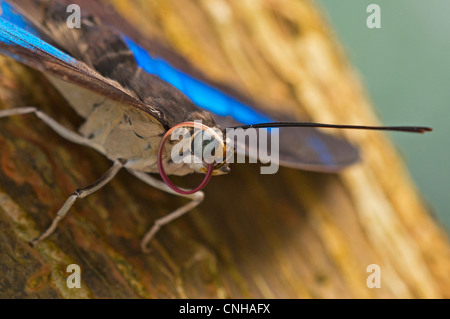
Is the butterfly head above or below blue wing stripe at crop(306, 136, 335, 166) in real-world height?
below

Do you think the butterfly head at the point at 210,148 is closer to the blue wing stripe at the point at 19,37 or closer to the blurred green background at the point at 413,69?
the blue wing stripe at the point at 19,37

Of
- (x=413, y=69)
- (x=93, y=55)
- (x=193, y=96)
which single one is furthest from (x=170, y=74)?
(x=413, y=69)

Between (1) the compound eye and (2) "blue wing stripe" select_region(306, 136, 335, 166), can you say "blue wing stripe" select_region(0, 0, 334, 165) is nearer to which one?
(2) "blue wing stripe" select_region(306, 136, 335, 166)

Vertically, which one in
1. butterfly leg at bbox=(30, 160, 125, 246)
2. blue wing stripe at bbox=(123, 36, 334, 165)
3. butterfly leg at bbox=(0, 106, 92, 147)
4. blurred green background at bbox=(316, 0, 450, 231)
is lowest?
butterfly leg at bbox=(30, 160, 125, 246)

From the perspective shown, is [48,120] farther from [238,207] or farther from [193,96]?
[238,207]

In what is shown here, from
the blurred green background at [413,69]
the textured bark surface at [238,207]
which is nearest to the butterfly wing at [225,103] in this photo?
the textured bark surface at [238,207]

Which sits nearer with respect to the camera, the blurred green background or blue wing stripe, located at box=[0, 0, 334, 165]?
blue wing stripe, located at box=[0, 0, 334, 165]

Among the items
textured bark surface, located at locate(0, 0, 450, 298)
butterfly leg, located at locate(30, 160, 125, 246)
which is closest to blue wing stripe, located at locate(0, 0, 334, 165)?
textured bark surface, located at locate(0, 0, 450, 298)

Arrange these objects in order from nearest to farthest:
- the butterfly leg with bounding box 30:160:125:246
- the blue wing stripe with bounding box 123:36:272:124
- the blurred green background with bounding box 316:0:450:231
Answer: the butterfly leg with bounding box 30:160:125:246
the blue wing stripe with bounding box 123:36:272:124
the blurred green background with bounding box 316:0:450:231
